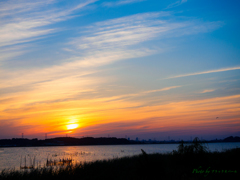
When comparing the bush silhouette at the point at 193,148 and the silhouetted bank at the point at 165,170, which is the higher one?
the bush silhouette at the point at 193,148

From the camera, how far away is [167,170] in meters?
24.0

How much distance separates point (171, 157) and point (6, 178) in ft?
70.2

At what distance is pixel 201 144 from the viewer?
28906 millimetres

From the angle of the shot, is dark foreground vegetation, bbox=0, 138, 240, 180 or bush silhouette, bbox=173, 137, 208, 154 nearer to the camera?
dark foreground vegetation, bbox=0, 138, 240, 180

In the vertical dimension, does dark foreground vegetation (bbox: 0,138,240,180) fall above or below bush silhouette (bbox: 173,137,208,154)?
below

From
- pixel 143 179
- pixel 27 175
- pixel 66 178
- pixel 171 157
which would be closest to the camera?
pixel 143 179

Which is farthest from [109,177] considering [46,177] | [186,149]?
[186,149]

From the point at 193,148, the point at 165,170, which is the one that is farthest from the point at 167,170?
the point at 193,148

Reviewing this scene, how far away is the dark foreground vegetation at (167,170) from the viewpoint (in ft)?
72.9

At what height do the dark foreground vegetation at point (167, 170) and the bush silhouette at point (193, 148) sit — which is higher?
the bush silhouette at point (193, 148)

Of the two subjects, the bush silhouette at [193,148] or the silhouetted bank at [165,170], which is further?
the bush silhouette at [193,148]

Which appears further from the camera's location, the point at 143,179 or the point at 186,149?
the point at 186,149

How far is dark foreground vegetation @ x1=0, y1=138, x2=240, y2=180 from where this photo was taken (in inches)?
875

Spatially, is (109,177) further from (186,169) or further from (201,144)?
(201,144)
